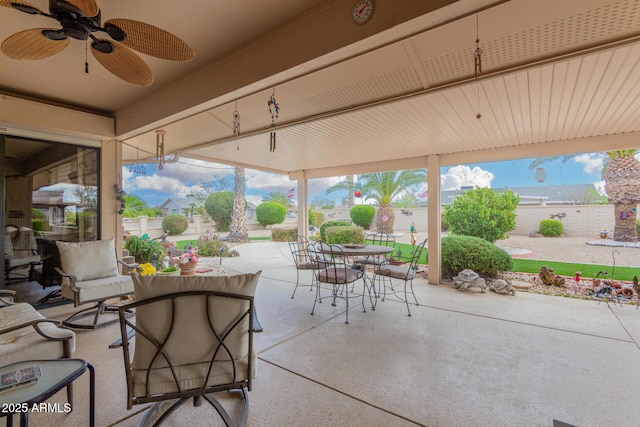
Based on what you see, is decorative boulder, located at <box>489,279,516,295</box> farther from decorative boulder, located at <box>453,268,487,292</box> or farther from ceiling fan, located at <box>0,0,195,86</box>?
ceiling fan, located at <box>0,0,195,86</box>

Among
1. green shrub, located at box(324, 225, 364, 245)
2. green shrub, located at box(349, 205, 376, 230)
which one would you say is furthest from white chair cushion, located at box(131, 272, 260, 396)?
green shrub, located at box(349, 205, 376, 230)

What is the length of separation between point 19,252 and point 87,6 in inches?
154

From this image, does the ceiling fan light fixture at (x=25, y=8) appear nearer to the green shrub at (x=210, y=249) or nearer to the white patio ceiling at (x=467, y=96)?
the white patio ceiling at (x=467, y=96)

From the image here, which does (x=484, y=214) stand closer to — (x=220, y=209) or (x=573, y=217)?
(x=573, y=217)

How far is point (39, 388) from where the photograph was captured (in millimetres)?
1418

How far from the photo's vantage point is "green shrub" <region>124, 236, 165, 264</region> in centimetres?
639

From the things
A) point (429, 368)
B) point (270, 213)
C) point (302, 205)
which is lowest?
point (429, 368)

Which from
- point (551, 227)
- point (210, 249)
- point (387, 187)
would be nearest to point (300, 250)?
point (210, 249)

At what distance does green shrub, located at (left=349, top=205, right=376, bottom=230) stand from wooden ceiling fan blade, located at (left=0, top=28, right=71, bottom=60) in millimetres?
11071

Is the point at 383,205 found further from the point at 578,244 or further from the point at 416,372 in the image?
the point at 416,372

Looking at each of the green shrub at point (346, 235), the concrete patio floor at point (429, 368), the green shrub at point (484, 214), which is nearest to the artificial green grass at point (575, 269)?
the green shrub at point (484, 214)

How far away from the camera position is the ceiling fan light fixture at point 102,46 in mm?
1899

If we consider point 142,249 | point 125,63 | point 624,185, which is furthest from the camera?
point 142,249

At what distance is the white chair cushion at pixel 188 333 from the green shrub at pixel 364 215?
430 inches
